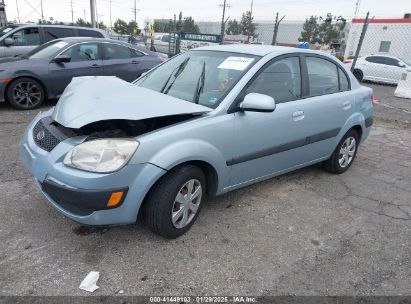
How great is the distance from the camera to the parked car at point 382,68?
16769 mm

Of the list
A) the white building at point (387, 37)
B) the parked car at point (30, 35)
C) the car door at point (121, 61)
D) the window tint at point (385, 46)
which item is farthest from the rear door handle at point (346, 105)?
the window tint at point (385, 46)

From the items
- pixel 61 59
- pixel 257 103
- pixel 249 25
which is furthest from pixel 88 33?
pixel 249 25

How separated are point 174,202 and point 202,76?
1337 mm

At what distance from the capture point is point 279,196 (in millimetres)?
3912

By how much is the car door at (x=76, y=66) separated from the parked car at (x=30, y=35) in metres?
1.95

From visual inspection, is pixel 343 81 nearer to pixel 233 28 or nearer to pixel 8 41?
pixel 8 41

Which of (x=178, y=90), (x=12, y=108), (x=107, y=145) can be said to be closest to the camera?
(x=107, y=145)

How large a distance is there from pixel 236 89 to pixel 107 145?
4.20 ft

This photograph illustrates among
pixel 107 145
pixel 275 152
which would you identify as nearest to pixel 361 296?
pixel 275 152

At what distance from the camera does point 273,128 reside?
3.39 m

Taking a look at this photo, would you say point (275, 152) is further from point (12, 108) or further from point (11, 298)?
point (12, 108)

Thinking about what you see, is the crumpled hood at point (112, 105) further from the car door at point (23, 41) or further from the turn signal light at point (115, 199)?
the car door at point (23, 41)

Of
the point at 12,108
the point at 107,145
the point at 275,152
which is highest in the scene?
the point at 107,145

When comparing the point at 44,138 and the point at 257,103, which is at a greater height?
the point at 257,103
